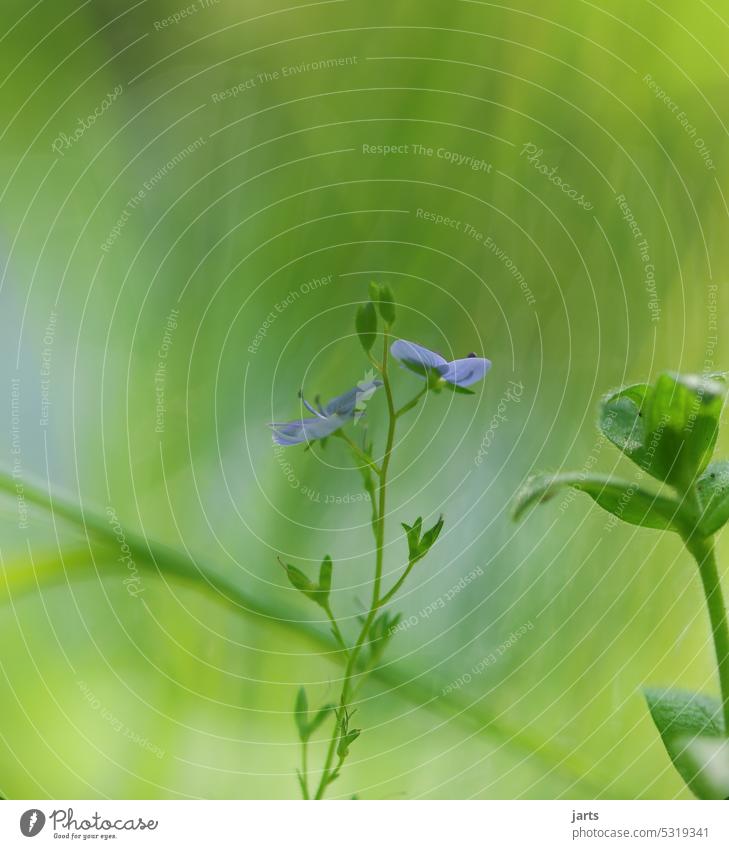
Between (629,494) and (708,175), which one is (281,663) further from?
(708,175)

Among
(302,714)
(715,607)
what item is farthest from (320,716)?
(715,607)

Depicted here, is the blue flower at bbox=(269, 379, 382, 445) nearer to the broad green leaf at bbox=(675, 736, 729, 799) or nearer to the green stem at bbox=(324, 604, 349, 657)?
the green stem at bbox=(324, 604, 349, 657)

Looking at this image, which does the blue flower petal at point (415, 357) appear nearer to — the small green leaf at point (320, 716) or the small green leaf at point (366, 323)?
the small green leaf at point (366, 323)

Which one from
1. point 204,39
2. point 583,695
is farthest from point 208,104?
point 583,695

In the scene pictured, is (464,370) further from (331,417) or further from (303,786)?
(303,786)

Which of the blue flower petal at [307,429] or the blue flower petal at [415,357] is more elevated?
the blue flower petal at [415,357]
